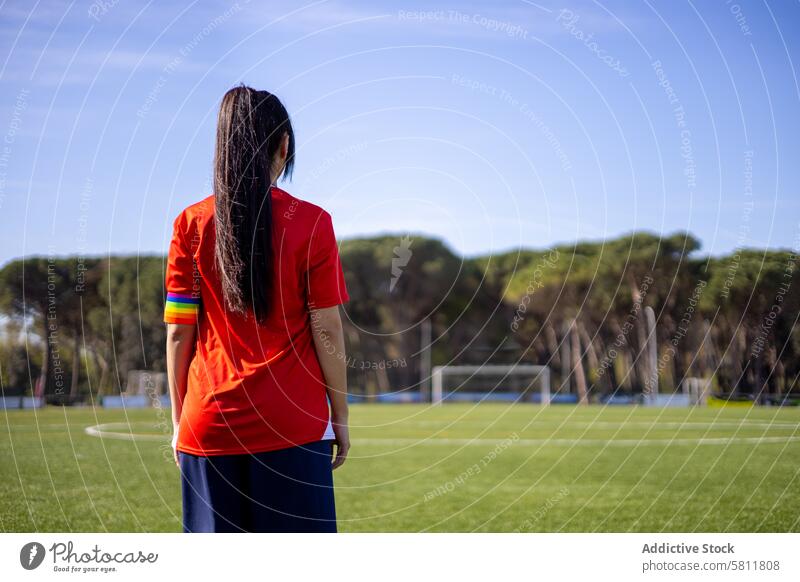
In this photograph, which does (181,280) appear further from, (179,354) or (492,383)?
(492,383)

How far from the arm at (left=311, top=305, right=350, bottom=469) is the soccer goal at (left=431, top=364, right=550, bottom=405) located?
137ft

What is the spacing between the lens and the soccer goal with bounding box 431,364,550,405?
149 ft

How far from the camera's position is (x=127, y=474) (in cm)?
922

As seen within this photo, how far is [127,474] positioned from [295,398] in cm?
696

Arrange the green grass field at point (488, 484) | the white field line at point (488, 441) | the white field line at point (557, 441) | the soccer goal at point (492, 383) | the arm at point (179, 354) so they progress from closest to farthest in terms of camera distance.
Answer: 1. the arm at point (179, 354)
2. the green grass field at point (488, 484)
3. the white field line at point (557, 441)
4. the white field line at point (488, 441)
5. the soccer goal at point (492, 383)

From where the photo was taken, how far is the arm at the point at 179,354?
3006 mm

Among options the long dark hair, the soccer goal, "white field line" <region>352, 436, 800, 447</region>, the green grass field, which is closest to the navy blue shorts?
the long dark hair

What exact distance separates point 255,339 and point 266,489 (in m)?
0.52

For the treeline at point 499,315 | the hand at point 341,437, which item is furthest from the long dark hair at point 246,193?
the treeline at point 499,315

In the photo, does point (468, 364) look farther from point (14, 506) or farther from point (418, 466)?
point (14, 506)

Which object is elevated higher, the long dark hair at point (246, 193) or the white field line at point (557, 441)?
the long dark hair at point (246, 193)

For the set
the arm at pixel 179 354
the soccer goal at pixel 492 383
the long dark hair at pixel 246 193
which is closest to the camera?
the long dark hair at pixel 246 193

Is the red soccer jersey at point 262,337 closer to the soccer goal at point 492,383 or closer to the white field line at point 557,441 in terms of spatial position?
the white field line at point 557,441

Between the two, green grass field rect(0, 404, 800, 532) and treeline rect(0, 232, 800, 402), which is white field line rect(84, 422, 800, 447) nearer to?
green grass field rect(0, 404, 800, 532)
